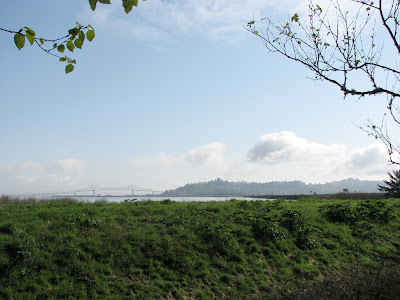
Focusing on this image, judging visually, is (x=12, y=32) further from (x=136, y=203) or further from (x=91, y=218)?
(x=136, y=203)

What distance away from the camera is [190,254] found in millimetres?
8641

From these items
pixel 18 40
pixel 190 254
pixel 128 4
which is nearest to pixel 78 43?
pixel 18 40

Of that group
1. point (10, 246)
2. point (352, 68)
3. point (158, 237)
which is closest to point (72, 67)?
point (352, 68)

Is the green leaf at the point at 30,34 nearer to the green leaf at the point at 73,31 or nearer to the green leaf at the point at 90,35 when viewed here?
the green leaf at the point at 73,31

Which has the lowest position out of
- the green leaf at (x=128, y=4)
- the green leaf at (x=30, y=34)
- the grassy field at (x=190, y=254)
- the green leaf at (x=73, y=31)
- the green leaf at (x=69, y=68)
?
the grassy field at (x=190, y=254)

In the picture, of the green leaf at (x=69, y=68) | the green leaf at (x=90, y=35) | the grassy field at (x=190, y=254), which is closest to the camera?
the green leaf at (x=90, y=35)

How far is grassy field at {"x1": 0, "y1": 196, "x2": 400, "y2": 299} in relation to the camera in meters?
6.56

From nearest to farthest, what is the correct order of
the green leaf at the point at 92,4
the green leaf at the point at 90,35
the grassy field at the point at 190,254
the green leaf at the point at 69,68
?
1. the green leaf at the point at 92,4
2. the green leaf at the point at 90,35
3. the green leaf at the point at 69,68
4. the grassy field at the point at 190,254

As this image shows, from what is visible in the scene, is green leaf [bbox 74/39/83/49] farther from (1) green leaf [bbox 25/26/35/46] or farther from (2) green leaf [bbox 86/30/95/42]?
(1) green leaf [bbox 25/26/35/46]

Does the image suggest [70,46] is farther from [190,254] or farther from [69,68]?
[190,254]

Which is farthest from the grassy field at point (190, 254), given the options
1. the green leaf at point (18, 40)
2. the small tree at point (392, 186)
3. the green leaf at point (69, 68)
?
the small tree at point (392, 186)

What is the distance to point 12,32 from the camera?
3215mm

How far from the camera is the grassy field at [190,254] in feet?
21.5

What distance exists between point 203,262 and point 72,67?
6.64m
